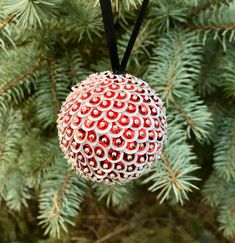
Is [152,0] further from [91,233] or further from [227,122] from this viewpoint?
[91,233]

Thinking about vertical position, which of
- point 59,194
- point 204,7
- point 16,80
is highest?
point 204,7

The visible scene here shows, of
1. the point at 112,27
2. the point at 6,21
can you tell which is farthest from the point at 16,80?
the point at 112,27

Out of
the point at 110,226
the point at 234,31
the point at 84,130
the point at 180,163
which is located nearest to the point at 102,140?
the point at 84,130

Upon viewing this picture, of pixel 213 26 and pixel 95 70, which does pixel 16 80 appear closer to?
pixel 95 70

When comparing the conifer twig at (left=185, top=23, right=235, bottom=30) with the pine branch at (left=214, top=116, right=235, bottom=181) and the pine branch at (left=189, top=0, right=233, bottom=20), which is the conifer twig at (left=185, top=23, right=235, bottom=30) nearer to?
the pine branch at (left=189, top=0, right=233, bottom=20)

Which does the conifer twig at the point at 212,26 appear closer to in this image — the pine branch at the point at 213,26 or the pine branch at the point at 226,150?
the pine branch at the point at 213,26

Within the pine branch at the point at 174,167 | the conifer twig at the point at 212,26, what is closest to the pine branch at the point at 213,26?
the conifer twig at the point at 212,26

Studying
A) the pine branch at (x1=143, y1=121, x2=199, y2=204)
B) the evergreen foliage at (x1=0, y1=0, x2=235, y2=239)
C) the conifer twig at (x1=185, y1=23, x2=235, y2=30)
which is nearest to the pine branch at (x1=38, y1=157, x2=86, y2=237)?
the evergreen foliage at (x1=0, y1=0, x2=235, y2=239)
